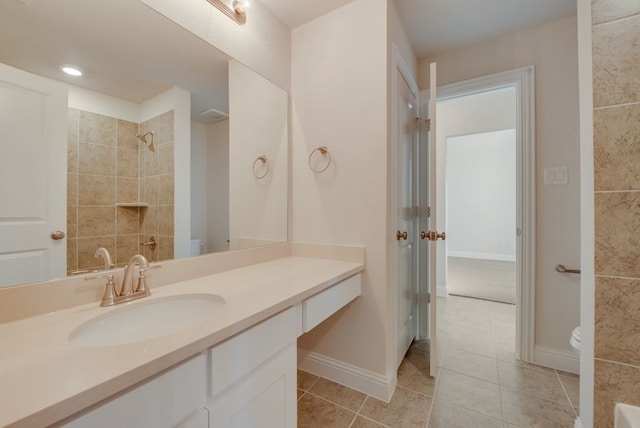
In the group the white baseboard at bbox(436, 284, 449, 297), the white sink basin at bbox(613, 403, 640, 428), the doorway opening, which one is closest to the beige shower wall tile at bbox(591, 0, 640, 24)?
the white sink basin at bbox(613, 403, 640, 428)

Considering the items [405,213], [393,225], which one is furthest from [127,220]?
[405,213]

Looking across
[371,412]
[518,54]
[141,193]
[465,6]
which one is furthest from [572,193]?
[141,193]

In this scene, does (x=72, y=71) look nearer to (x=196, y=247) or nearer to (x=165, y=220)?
(x=165, y=220)

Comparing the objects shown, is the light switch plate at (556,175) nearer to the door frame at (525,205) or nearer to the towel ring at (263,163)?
the door frame at (525,205)

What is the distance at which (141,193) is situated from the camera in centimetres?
106

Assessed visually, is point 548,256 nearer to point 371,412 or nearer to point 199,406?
point 371,412

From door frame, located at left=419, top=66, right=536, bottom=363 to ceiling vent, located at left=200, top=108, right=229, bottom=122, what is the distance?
195cm

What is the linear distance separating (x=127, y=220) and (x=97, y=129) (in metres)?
0.34

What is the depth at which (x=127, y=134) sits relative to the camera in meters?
1.02

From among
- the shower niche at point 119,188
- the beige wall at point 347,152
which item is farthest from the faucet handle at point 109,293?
the beige wall at point 347,152

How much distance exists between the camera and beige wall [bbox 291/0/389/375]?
1.49m

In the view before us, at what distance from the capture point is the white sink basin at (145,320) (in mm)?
774

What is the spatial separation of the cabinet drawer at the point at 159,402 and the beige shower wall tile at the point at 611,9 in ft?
5.65

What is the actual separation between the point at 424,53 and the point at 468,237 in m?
4.57
